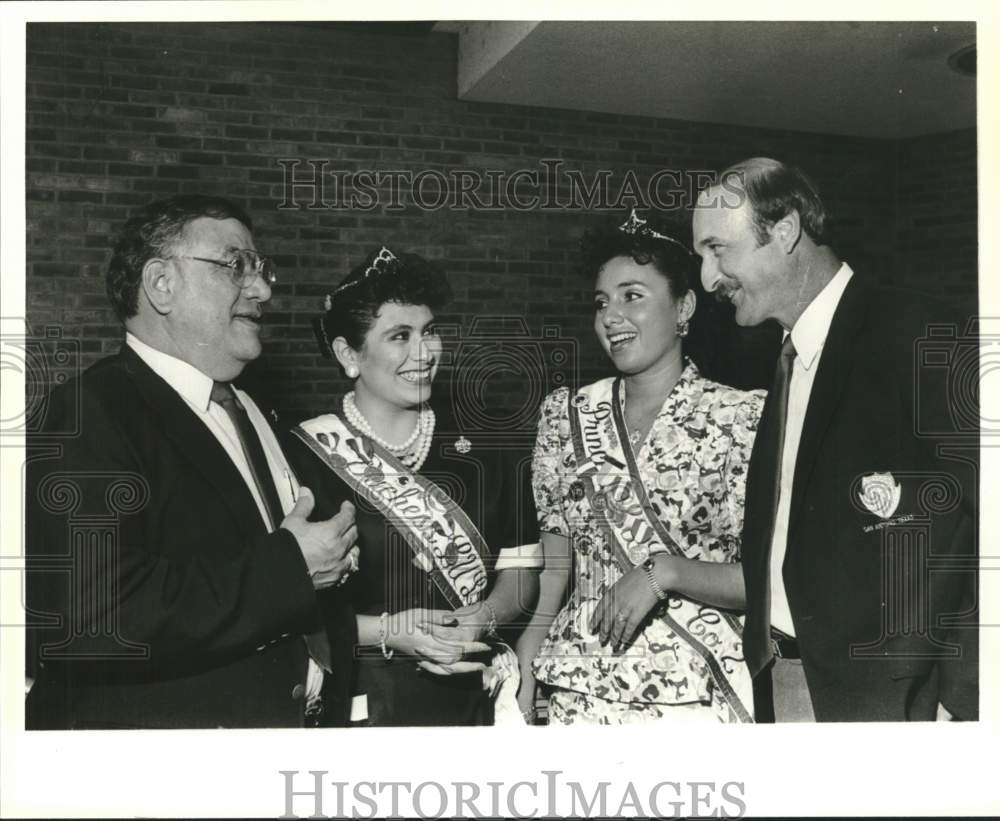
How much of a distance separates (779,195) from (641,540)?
1.05 m

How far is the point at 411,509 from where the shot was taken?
3160mm

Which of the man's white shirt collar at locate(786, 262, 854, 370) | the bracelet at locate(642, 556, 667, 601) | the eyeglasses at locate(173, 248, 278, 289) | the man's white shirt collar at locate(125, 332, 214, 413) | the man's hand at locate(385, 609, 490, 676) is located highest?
the eyeglasses at locate(173, 248, 278, 289)

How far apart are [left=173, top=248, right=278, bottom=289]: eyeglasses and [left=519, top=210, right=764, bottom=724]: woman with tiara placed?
911 millimetres

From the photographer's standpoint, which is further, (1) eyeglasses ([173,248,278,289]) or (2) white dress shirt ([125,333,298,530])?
(1) eyeglasses ([173,248,278,289])

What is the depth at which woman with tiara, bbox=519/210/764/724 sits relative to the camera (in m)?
3.17

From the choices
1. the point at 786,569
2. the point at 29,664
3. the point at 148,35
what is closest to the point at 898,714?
→ the point at 786,569

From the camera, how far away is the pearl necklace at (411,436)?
10.3ft

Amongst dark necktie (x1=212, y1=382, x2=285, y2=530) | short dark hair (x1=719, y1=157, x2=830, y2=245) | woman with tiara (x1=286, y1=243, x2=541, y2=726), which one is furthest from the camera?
short dark hair (x1=719, y1=157, x2=830, y2=245)

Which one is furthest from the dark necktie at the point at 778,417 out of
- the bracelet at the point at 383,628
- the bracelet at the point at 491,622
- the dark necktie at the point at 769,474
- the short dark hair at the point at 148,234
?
the short dark hair at the point at 148,234

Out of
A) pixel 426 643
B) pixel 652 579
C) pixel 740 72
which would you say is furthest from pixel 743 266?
pixel 426 643

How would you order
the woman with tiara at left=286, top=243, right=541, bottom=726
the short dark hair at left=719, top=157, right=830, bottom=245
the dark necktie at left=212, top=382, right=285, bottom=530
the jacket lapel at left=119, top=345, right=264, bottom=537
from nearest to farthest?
the jacket lapel at left=119, top=345, right=264, bottom=537, the dark necktie at left=212, top=382, right=285, bottom=530, the woman with tiara at left=286, top=243, right=541, bottom=726, the short dark hair at left=719, top=157, right=830, bottom=245

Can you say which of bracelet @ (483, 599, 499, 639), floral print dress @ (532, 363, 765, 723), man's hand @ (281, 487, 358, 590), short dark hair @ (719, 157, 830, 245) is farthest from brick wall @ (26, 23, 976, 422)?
bracelet @ (483, 599, 499, 639)

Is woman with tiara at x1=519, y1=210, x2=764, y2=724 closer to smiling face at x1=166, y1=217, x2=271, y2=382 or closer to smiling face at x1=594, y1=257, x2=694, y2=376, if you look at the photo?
smiling face at x1=594, y1=257, x2=694, y2=376

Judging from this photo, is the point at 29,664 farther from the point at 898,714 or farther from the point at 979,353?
the point at 979,353
